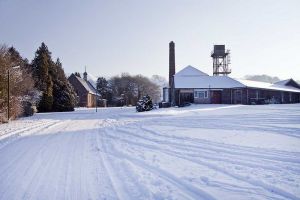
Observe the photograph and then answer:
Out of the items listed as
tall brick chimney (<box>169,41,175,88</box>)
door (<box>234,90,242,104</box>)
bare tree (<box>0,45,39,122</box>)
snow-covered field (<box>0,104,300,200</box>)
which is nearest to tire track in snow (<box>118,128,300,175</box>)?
snow-covered field (<box>0,104,300,200</box>)

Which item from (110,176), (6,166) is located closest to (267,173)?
→ (110,176)

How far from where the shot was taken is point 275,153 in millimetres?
10102

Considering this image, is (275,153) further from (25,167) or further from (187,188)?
(25,167)

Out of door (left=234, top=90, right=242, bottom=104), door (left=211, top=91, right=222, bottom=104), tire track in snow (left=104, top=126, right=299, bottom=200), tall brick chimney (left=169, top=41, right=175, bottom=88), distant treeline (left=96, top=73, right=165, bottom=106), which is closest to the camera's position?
tire track in snow (left=104, top=126, right=299, bottom=200)

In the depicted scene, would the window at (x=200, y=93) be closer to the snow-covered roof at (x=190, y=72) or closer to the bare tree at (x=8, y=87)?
the snow-covered roof at (x=190, y=72)

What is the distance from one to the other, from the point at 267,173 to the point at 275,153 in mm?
2396

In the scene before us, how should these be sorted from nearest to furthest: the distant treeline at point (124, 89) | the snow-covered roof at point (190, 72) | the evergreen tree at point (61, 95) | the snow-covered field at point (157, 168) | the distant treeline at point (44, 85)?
the snow-covered field at point (157, 168) < the distant treeline at point (44, 85) < the evergreen tree at point (61, 95) < the snow-covered roof at point (190, 72) < the distant treeline at point (124, 89)

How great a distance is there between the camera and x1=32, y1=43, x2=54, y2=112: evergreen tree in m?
50.1

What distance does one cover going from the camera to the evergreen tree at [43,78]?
5013cm

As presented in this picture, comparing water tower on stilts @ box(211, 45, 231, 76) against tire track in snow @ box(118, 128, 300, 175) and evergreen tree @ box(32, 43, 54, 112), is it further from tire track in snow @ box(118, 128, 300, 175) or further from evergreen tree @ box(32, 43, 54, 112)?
tire track in snow @ box(118, 128, 300, 175)

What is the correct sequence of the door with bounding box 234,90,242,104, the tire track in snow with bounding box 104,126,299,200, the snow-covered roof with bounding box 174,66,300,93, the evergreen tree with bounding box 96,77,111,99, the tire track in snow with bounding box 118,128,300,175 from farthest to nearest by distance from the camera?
the evergreen tree with bounding box 96,77,111,99 → the snow-covered roof with bounding box 174,66,300,93 → the door with bounding box 234,90,242,104 → the tire track in snow with bounding box 118,128,300,175 → the tire track in snow with bounding box 104,126,299,200

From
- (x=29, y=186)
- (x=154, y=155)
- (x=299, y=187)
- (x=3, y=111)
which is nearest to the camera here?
(x=299, y=187)

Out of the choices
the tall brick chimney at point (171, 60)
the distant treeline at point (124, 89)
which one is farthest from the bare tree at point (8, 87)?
the distant treeline at point (124, 89)

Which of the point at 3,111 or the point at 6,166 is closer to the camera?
the point at 6,166
